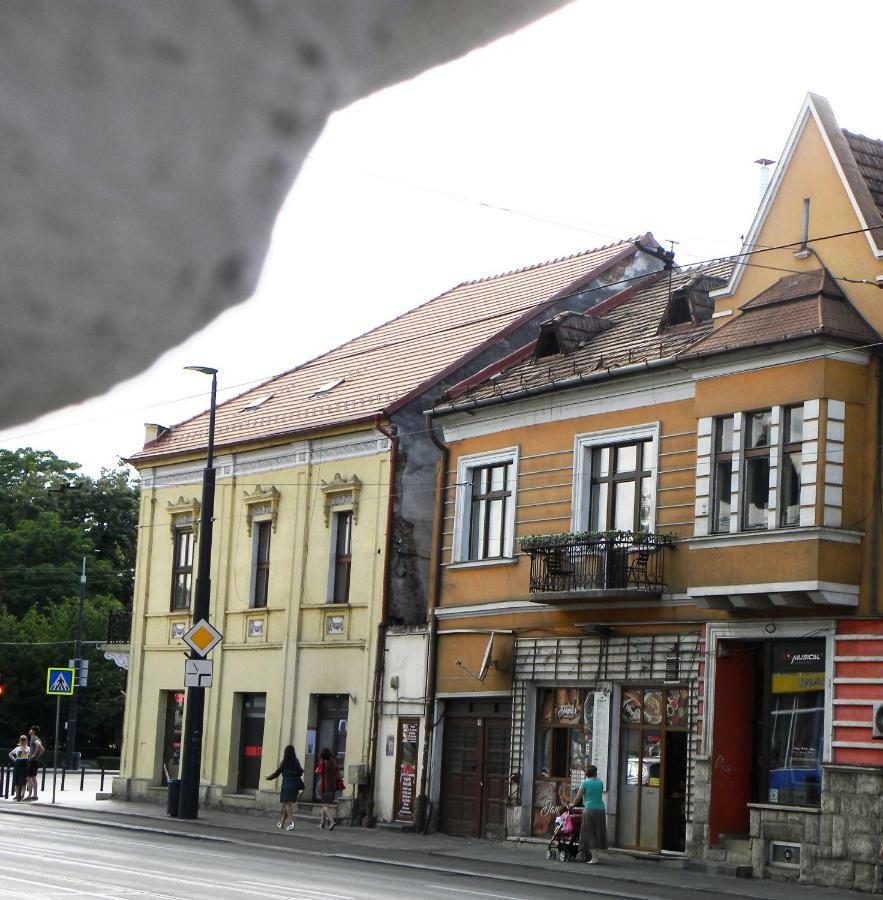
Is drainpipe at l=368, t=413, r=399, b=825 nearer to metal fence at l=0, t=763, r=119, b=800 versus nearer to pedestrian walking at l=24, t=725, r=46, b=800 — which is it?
pedestrian walking at l=24, t=725, r=46, b=800

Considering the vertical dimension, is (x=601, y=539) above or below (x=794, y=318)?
below

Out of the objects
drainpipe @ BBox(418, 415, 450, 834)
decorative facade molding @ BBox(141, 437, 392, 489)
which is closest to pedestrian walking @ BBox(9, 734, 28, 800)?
decorative facade molding @ BBox(141, 437, 392, 489)

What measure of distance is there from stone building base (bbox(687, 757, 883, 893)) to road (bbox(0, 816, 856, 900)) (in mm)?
749

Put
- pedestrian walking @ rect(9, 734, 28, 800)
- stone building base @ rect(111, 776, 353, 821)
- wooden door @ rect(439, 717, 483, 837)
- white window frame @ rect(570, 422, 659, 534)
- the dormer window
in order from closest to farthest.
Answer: white window frame @ rect(570, 422, 659, 534), wooden door @ rect(439, 717, 483, 837), the dormer window, stone building base @ rect(111, 776, 353, 821), pedestrian walking @ rect(9, 734, 28, 800)

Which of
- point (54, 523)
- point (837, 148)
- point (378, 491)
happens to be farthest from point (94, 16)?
point (378, 491)

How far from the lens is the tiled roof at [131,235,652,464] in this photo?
95.4 feet

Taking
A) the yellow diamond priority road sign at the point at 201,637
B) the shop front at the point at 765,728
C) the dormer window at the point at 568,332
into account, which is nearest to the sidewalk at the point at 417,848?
the shop front at the point at 765,728

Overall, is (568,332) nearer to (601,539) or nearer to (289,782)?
(601,539)

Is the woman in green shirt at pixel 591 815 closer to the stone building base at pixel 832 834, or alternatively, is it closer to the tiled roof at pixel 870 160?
the stone building base at pixel 832 834

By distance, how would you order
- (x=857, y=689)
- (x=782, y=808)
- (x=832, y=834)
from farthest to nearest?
1. (x=782, y=808)
2. (x=857, y=689)
3. (x=832, y=834)

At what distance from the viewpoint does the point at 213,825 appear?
2908 cm

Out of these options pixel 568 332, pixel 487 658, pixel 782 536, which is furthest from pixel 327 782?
pixel 782 536

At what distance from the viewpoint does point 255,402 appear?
36.2m

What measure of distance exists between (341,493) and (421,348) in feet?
11.2
